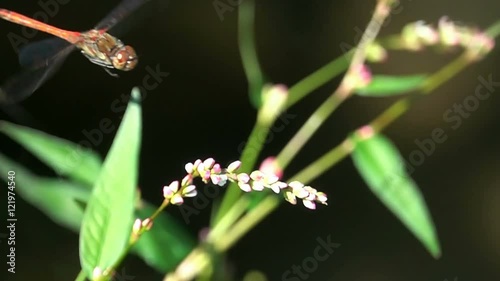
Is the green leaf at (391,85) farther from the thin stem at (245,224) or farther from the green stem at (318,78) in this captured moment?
the thin stem at (245,224)

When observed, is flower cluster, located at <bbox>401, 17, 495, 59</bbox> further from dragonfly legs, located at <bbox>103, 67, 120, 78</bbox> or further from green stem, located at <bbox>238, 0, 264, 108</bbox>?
dragonfly legs, located at <bbox>103, 67, 120, 78</bbox>

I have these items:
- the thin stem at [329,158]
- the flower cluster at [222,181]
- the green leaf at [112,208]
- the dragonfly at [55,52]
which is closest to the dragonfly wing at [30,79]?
the dragonfly at [55,52]

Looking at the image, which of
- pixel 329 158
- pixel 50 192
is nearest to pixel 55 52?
pixel 50 192

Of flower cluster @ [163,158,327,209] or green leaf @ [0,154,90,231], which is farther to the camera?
green leaf @ [0,154,90,231]

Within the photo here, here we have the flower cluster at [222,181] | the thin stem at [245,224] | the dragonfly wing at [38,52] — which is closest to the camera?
the flower cluster at [222,181]

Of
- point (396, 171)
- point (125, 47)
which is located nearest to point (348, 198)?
point (396, 171)

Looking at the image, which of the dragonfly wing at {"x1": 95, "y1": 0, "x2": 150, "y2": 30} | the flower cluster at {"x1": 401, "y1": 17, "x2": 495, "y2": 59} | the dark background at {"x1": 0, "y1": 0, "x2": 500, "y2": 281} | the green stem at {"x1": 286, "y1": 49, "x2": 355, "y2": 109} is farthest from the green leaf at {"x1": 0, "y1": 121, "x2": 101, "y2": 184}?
the flower cluster at {"x1": 401, "y1": 17, "x2": 495, "y2": 59}
